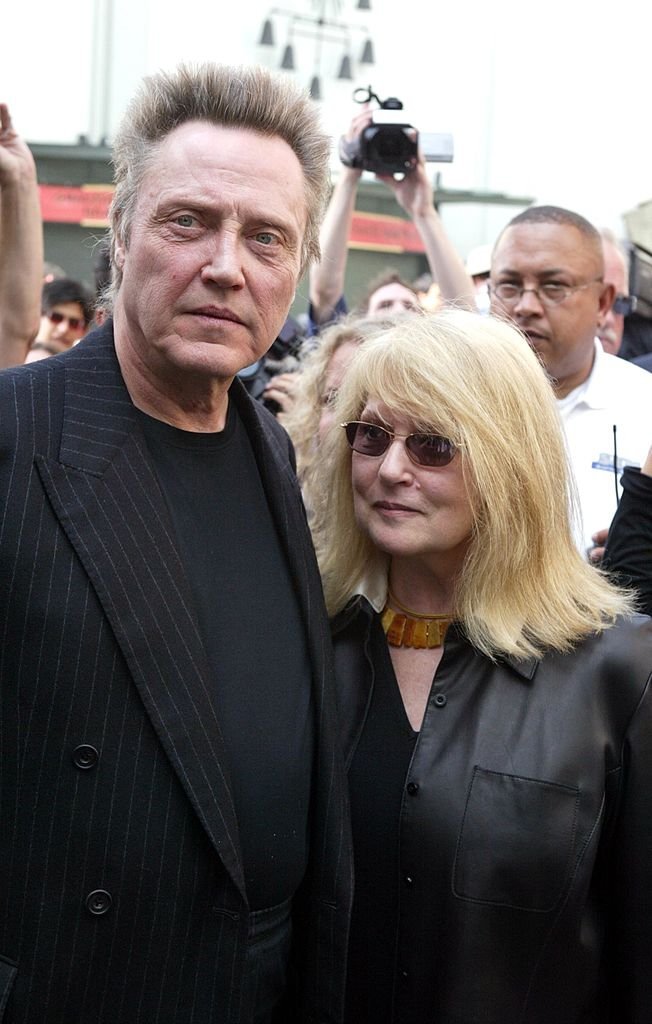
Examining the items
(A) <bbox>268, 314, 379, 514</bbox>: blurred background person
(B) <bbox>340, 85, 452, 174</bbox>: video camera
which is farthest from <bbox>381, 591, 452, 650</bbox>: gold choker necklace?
(B) <bbox>340, 85, 452, 174</bbox>: video camera

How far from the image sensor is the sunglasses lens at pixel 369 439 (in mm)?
2383

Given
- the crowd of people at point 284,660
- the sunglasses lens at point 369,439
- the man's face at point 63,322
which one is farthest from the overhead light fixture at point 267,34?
the sunglasses lens at point 369,439

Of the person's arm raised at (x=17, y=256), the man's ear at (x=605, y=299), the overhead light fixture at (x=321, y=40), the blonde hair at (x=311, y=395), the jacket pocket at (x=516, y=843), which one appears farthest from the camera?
the overhead light fixture at (x=321, y=40)

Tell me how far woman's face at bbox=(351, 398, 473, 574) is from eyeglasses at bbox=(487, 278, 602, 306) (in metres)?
1.43

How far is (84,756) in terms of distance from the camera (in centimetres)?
185

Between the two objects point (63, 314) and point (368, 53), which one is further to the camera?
point (368, 53)

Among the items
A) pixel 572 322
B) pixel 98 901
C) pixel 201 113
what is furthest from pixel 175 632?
pixel 572 322

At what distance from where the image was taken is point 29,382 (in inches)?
79.3

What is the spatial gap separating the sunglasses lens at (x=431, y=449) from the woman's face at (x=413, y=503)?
0.5 inches

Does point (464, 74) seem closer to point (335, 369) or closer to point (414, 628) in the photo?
point (335, 369)

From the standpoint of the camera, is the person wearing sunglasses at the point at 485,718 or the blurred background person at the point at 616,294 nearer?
the person wearing sunglasses at the point at 485,718

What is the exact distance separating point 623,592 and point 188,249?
1126mm

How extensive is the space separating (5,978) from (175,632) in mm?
589

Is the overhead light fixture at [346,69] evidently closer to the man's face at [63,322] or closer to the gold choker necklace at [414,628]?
the man's face at [63,322]
